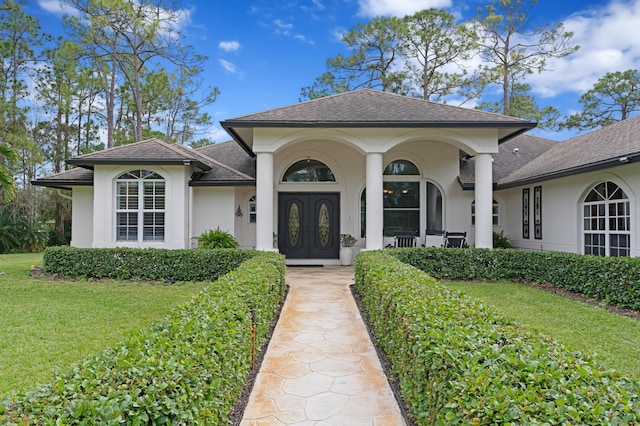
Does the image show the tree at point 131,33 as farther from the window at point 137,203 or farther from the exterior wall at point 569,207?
the exterior wall at point 569,207

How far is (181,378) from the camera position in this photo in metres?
2.45

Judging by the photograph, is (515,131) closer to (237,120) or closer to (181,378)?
(237,120)

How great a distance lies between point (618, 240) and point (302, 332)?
8.38 metres

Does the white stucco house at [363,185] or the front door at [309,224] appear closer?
the white stucco house at [363,185]

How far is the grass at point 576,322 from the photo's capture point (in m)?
5.11

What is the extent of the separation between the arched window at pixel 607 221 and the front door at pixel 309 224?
7.35m

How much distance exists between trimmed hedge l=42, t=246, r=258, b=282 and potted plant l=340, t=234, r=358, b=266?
4.49 m

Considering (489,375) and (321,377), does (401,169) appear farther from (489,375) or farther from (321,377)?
(489,375)

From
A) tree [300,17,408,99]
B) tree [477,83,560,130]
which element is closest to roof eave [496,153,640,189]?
tree [300,17,408,99]

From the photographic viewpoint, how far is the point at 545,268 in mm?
10219

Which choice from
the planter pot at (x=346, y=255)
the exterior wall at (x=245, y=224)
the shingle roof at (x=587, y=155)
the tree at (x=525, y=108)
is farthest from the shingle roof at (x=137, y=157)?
the tree at (x=525, y=108)

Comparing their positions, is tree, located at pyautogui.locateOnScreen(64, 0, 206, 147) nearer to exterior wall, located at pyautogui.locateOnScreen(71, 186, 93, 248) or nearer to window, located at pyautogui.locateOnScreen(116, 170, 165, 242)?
exterior wall, located at pyautogui.locateOnScreen(71, 186, 93, 248)

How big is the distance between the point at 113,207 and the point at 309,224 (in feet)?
20.2

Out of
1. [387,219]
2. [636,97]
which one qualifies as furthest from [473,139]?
[636,97]
